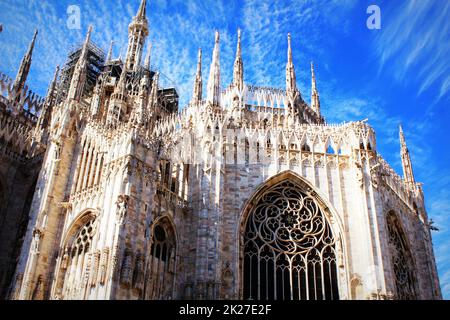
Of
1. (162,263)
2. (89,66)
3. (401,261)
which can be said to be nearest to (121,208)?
(162,263)

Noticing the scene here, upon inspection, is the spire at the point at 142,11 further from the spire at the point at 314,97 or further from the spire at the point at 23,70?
the spire at the point at 314,97

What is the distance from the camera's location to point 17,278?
23.5 meters

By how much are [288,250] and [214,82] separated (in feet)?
37.9

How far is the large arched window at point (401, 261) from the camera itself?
29.3 metres

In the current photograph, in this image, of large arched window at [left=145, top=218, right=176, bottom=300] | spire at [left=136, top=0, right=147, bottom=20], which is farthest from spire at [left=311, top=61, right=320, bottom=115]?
large arched window at [left=145, top=218, right=176, bottom=300]

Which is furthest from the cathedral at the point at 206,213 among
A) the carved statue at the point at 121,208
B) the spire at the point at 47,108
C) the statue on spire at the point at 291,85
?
the statue on spire at the point at 291,85

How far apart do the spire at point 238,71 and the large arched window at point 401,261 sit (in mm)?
16656

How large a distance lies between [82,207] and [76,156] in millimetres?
4167

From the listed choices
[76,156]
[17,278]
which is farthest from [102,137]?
[17,278]

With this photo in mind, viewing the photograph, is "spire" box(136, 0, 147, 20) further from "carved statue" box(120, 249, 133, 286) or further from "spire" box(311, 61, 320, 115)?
"carved statue" box(120, 249, 133, 286)

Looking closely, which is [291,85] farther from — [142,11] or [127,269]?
[127,269]

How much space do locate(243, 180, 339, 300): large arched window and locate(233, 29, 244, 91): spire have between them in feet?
46.6

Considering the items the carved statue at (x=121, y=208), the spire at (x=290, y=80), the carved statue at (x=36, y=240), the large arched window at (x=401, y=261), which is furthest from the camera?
the spire at (x=290, y=80)
